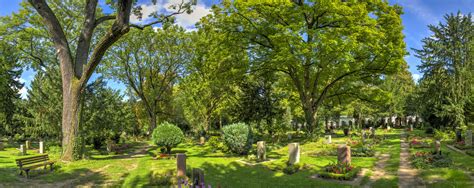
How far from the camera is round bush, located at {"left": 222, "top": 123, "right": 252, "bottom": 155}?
19.1 metres

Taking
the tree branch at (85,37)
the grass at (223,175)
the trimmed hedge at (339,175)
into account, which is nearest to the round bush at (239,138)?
the grass at (223,175)

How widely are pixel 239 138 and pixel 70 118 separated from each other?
9449mm

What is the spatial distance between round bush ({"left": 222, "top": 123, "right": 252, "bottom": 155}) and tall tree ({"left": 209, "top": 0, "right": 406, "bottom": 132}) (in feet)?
19.6

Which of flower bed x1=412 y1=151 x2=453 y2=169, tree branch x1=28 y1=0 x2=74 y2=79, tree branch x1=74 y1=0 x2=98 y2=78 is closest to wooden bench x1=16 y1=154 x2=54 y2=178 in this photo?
tree branch x1=28 y1=0 x2=74 y2=79

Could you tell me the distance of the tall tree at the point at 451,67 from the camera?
83.8ft

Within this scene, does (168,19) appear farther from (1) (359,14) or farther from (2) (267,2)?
(1) (359,14)

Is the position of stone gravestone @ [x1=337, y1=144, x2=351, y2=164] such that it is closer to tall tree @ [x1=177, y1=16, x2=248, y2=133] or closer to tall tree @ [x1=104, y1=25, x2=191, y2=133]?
tall tree @ [x1=177, y1=16, x2=248, y2=133]

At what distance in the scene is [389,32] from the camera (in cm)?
2484

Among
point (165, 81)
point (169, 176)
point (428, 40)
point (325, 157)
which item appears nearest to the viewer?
point (169, 176)

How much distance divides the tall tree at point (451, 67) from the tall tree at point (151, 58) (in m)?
26.2

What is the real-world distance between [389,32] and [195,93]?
22396 mm

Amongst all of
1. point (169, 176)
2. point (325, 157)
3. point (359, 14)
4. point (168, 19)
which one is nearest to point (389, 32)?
point (359, 14)

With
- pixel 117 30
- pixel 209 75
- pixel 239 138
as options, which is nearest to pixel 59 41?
pixel 117 30

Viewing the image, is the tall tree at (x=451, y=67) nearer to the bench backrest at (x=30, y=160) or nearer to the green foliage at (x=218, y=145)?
the green foliage at (x=218, y=145)
